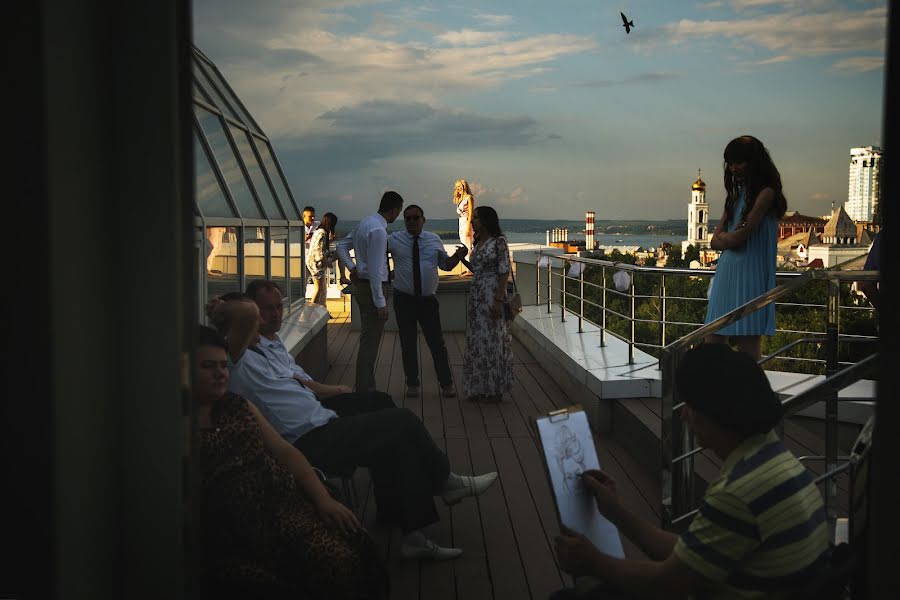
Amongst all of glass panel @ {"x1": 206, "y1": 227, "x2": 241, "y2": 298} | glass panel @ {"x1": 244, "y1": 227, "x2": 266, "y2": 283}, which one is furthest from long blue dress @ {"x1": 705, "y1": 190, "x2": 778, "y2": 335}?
glass panel @ {"x1": 244, "y1": 227, "x2": 266, "y2": 283}

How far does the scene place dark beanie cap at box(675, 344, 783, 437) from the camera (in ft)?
6.44

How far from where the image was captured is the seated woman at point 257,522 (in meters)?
2.61

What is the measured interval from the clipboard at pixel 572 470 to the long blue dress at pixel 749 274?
225 cm

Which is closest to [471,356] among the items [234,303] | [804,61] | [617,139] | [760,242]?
[760,242]

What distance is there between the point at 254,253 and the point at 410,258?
3.76 feet

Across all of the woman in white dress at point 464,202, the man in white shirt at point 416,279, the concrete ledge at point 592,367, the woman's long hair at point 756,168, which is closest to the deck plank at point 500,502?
the concrete ledge at point 592,367

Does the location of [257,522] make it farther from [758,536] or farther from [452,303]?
[452,303]

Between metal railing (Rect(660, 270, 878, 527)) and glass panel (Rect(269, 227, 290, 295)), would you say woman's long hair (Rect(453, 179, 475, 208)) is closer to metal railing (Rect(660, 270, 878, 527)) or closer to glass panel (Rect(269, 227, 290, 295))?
glass panel (Rect(269, 227, 290, 295))

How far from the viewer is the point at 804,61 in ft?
266

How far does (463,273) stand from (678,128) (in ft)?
303

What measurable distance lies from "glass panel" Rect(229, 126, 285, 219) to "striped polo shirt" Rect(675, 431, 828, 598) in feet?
18.5

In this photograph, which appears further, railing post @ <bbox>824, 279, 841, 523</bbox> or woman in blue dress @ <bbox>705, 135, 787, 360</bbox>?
woman in blue dress @ <bbox>705, 135, 787, 360</bbox>

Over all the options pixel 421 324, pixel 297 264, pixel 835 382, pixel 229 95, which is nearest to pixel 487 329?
pixel 421 324

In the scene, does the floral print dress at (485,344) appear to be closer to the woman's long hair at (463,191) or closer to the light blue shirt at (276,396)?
the light blue shirt at (276,396)
